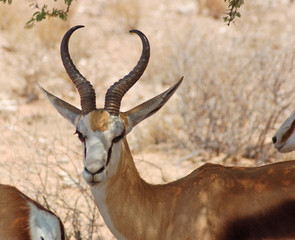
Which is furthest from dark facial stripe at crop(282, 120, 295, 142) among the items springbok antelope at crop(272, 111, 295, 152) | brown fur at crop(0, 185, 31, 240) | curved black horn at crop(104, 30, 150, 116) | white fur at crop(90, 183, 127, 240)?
brown fur at crop(0, 185, 31, 240)

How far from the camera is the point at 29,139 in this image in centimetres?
826

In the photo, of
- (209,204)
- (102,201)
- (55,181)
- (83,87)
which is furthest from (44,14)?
(55,181)

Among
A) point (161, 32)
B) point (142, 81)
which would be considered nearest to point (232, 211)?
point (142, 81)

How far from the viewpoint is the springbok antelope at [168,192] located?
12.9 feet

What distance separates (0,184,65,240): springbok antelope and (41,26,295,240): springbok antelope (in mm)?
354

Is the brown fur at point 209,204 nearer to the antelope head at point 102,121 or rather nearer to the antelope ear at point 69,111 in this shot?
the antelope head at point 102,121

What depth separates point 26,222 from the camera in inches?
157

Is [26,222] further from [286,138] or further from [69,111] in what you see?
[286,138]

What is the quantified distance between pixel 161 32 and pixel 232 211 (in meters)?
9.03

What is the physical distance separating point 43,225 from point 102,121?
0.79 meters

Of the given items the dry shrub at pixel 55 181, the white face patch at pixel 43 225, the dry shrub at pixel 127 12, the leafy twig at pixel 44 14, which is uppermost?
the dry shrub at pixel 127 12

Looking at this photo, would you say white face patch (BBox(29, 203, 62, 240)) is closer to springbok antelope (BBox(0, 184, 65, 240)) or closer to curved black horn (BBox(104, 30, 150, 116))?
springbok antelope (BBox(0, 184, 65, 240))

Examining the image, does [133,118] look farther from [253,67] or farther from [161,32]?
[161,32]

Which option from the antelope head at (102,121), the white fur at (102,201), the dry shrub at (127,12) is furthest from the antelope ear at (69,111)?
the dry shrub at (127,12)
